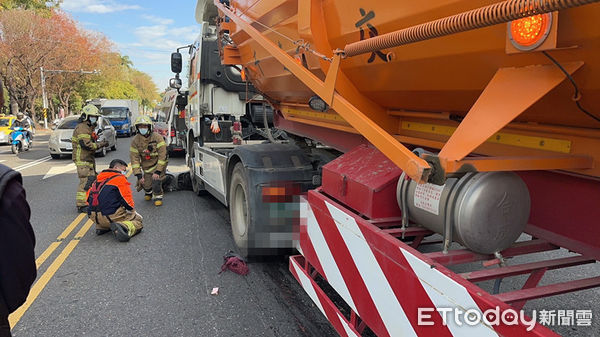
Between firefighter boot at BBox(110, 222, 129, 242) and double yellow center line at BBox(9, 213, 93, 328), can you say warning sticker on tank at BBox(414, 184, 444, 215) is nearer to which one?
double yellow center line at BBox(9, 213, 93, 328)

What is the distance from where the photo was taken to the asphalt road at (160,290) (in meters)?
3.06

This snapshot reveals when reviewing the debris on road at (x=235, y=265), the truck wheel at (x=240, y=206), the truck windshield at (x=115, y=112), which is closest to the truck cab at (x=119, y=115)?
the truck windshield at (x=115, y=112)

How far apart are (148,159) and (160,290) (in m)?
4.12

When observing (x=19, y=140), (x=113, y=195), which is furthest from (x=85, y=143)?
(x=19, y=140)

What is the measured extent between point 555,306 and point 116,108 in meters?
29.2

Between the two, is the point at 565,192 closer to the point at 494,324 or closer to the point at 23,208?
the point at 494,324

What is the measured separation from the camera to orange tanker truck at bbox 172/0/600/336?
1405mm

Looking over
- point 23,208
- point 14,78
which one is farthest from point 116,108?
point 23,208

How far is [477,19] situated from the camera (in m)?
1.32

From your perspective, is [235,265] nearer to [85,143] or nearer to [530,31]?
[530,31]

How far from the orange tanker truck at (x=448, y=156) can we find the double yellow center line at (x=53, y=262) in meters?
2.32

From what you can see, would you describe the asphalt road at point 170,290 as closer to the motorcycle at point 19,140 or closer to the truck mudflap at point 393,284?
the truck mudflap at point 393,284

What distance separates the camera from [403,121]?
8.58 ft

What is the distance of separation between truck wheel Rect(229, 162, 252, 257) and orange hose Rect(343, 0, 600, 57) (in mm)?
2460
